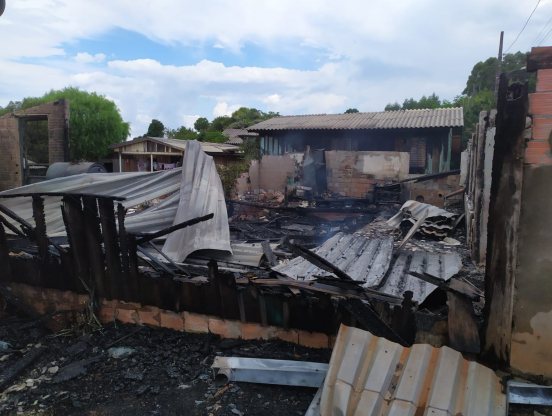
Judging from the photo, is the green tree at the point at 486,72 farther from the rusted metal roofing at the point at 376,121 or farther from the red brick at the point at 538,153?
the red brick at the point at 538,153

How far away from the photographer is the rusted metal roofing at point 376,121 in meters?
15.5

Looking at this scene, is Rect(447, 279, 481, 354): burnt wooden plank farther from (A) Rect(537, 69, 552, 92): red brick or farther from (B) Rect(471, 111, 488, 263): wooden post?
(B) Rect(471, 111, 488, 263): wooden post

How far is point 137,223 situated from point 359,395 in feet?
17.4

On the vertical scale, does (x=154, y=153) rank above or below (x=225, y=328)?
above

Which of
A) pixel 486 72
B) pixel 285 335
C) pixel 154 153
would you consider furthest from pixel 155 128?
pixel 285 335

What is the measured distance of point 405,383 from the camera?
2.15m

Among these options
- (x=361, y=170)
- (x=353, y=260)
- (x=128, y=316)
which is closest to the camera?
(x=128, y=316)

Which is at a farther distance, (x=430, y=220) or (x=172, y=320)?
(x=430, y=220)

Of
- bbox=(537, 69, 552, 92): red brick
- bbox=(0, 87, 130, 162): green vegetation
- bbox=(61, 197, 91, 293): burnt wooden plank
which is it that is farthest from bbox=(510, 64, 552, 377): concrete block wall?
bbox=(0, 87, 130, 162): green vegetation

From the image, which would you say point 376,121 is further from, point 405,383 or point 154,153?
point 405,383

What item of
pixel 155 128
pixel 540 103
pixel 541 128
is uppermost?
pixel 155 128

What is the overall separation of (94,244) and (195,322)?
4.61 ft

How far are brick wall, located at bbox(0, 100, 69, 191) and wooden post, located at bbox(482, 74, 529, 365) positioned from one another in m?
16.6

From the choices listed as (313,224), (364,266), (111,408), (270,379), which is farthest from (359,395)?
(313,224)
